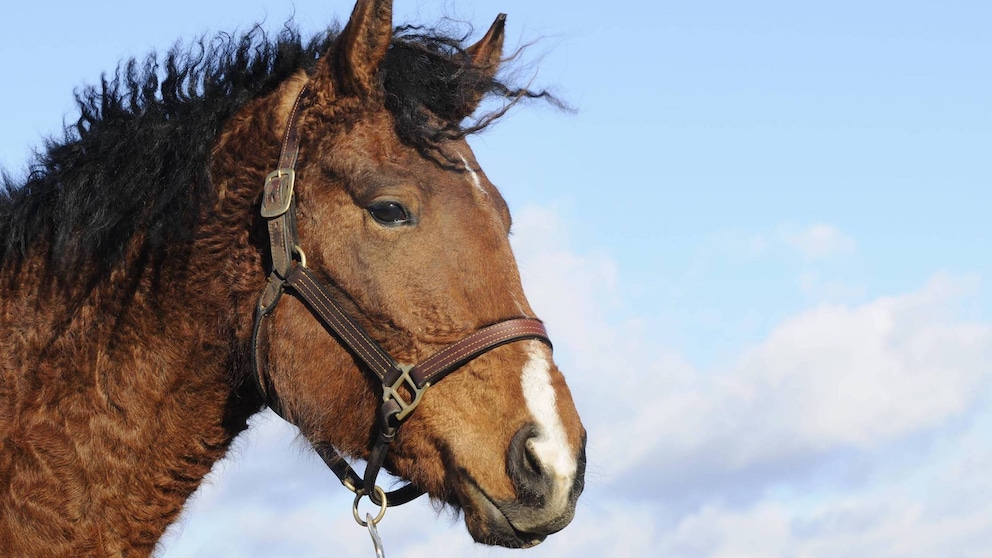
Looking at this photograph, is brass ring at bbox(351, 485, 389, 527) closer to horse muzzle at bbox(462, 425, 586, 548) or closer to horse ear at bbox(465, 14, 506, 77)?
horse muzzle at bbox(462, 425, 586, 548)

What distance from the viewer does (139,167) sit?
5.02 meters

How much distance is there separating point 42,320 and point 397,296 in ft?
5.90

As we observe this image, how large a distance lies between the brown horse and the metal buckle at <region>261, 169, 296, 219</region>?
0.04 feet

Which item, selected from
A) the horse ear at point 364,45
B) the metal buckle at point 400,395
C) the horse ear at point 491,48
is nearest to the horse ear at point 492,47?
the horse ear at point 491,48

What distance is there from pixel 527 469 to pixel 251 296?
5.18 feet

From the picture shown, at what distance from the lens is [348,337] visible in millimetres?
4660

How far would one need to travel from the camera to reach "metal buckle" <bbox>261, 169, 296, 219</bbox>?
4773 millimetres

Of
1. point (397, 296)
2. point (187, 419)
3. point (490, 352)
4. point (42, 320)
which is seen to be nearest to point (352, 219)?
point (397, 296)

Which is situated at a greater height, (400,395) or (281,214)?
(281,214)

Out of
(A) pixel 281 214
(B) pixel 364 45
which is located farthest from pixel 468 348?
(B) pixel 364 45

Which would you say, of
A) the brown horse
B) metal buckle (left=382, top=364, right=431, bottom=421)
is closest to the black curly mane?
the brown horse

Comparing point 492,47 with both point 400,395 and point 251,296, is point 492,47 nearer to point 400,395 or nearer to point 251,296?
point 251,296

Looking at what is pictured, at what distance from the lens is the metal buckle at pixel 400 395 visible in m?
4.54

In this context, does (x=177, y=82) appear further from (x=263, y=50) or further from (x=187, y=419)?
(x=187, y=419)
